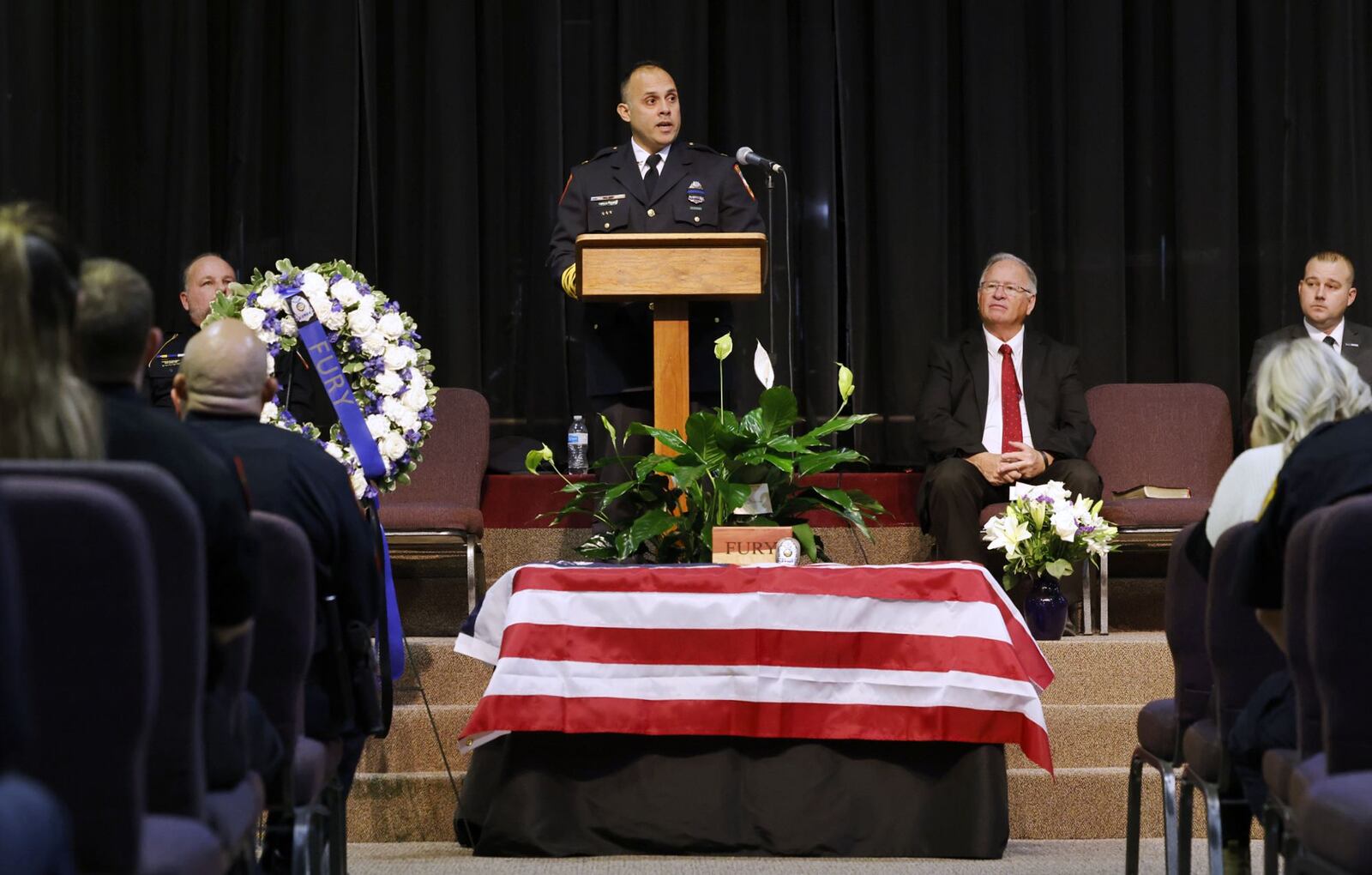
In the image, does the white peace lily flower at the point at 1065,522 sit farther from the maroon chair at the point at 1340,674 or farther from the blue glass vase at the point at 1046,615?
the maroon chair at the point at 1340,674

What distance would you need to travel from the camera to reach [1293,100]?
22.4 feet

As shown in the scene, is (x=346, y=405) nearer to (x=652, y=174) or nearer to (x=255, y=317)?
(x=255, y=317)

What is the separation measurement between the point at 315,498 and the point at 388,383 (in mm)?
1357

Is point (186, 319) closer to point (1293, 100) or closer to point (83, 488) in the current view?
point (1293, 100)

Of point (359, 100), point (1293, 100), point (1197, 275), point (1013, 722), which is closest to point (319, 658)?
point (1013, 722)

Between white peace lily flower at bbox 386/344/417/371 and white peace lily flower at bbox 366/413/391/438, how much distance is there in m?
0.13

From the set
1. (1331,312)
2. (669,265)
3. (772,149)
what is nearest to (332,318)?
(669,265)

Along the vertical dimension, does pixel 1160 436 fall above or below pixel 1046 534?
above

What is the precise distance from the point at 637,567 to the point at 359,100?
3230 mm

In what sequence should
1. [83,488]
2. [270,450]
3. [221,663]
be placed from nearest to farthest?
[83,488]
[221,663]
[270,450]

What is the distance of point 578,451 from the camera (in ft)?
20.9

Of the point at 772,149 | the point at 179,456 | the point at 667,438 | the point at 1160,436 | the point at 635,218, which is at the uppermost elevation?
the point at 772,149

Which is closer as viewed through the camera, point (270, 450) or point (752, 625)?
point (270, 450)

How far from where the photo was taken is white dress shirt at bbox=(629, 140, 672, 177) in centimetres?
576
